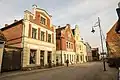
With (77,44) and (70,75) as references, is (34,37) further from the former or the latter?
(77,44)

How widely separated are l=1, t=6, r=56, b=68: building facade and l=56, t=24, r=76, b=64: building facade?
4.46 metres

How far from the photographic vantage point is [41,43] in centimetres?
2759

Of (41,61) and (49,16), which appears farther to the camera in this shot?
(49,16)

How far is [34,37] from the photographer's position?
26.2 meters

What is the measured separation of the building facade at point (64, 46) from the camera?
117 ft

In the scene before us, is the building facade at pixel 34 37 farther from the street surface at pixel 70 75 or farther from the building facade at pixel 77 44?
the building facade at pixel 77 44

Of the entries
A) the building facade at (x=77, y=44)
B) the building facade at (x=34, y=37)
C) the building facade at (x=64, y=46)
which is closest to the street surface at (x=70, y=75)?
the building facade at (x=34, y=37)

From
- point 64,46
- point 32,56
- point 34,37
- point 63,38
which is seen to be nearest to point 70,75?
point 32,56

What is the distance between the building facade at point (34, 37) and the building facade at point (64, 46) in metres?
4.46

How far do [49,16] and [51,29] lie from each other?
2783 millimetres

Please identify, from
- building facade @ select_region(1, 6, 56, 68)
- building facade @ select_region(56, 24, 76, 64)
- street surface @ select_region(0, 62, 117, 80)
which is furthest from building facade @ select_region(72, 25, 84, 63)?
street surface @ select_region(0, 62, 117, 80)

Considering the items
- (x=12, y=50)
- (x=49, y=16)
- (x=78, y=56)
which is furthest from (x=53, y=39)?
(x=78, y=56)

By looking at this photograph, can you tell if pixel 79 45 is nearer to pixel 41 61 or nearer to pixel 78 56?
pixel 78 56

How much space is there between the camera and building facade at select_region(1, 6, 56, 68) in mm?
23984
